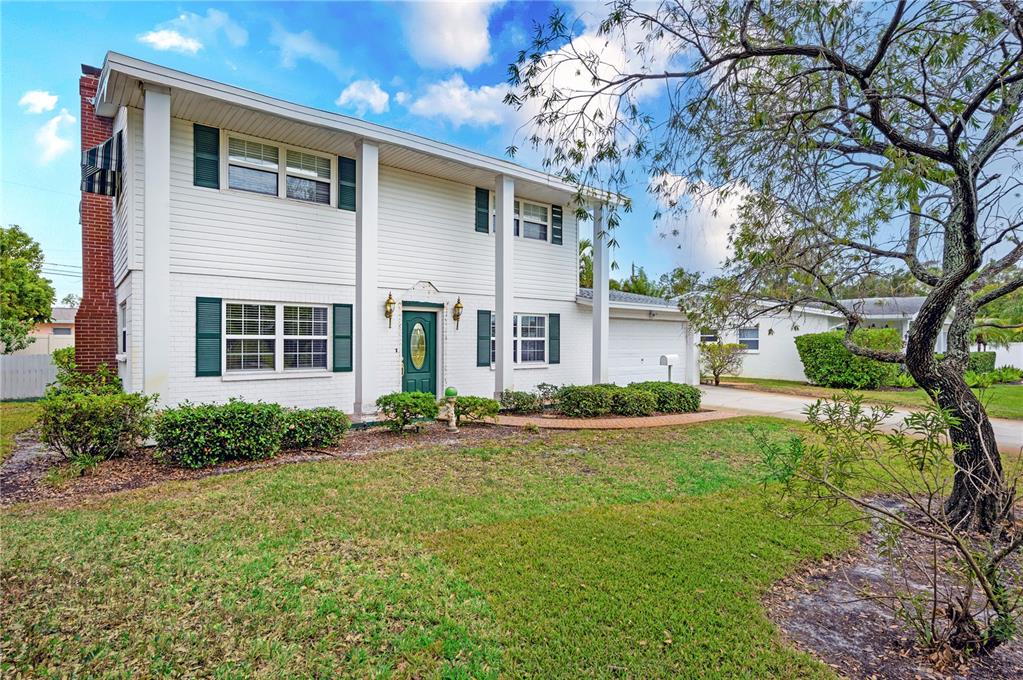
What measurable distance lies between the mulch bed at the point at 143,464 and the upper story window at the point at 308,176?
15.6ft

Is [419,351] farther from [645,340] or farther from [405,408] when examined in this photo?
[645,340]

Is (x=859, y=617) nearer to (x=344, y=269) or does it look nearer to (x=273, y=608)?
(x=273, y=608)

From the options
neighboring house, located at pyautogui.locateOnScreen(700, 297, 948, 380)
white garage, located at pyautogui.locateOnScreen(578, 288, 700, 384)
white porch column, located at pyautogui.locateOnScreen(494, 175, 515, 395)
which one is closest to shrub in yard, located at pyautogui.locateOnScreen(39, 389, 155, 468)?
white porch column, located at pyautogui.locateOnScreen(494, 175, 515, 395)

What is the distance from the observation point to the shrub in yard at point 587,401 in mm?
10896

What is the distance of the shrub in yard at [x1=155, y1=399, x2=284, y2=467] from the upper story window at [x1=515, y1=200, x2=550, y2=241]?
7690mm

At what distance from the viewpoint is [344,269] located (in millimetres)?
10211

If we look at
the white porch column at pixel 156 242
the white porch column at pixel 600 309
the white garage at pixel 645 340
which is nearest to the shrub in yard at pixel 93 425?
the white porch column at pixel 156 242

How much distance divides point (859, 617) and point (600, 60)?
488 cm

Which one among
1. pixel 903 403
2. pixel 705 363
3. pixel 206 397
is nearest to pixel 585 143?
pixel 206 397

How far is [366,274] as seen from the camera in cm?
969

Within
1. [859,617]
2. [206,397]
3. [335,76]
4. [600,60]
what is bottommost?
[859,617]

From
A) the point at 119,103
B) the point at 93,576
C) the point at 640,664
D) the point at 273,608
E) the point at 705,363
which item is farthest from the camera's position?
the point at 705,363

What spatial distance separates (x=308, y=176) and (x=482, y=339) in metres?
5.07

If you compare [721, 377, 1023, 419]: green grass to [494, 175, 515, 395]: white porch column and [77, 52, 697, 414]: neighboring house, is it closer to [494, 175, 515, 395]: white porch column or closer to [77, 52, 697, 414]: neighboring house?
[494, 175, 515, 395]: white porch column
